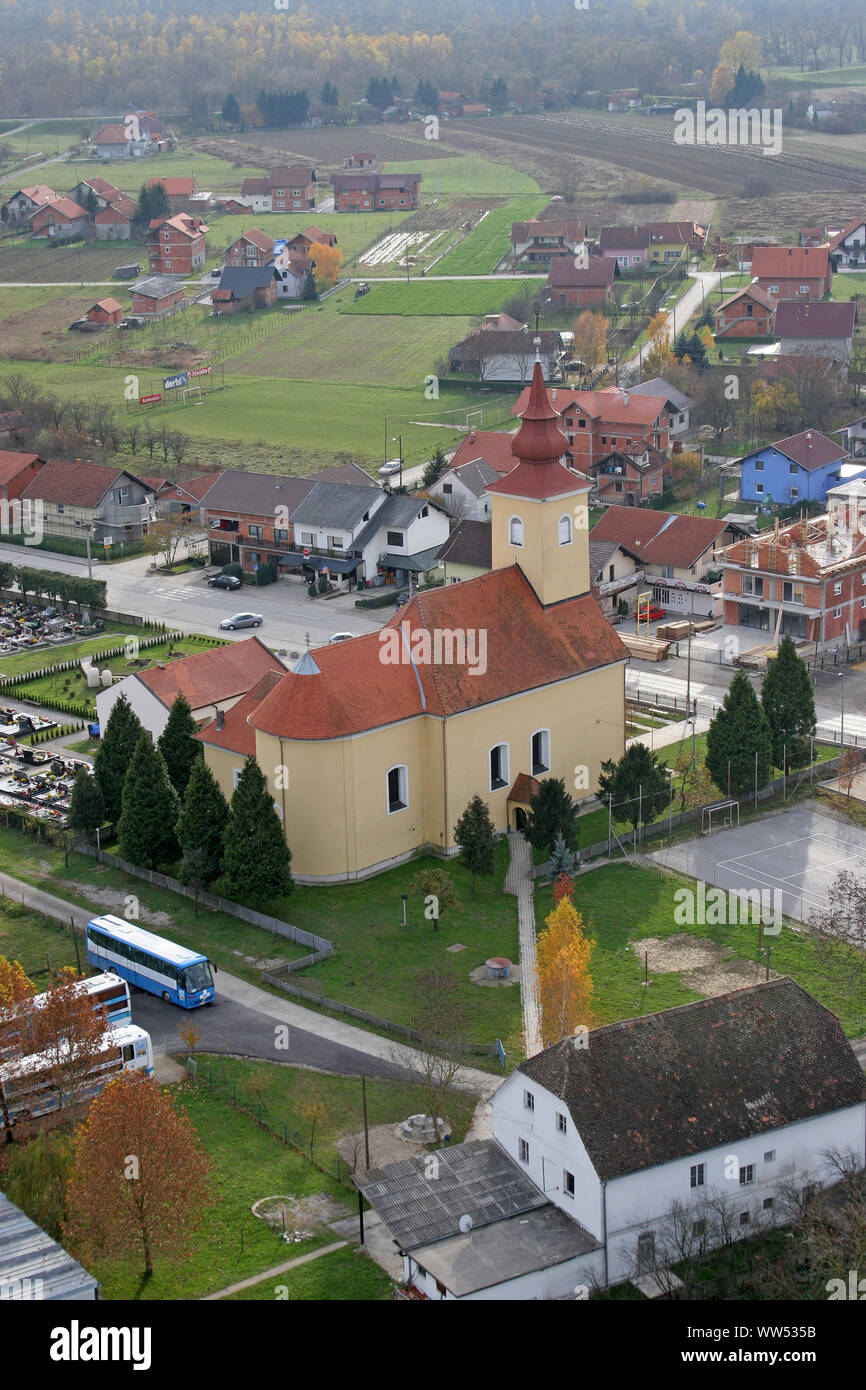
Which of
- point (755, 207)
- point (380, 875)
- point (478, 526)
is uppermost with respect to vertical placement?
point (755, 207)

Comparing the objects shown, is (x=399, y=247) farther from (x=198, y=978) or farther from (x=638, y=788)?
(x=198, y=978)

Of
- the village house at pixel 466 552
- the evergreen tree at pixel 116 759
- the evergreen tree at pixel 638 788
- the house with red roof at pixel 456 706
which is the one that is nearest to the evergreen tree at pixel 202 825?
the house with red roof at pixel 456 706

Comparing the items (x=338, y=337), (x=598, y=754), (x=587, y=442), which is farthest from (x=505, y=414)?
(x=598, y=754)

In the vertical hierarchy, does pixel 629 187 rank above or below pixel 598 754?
above

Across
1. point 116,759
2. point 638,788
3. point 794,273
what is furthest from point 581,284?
point 116,759

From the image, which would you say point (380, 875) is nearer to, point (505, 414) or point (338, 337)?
point (505, 414)
